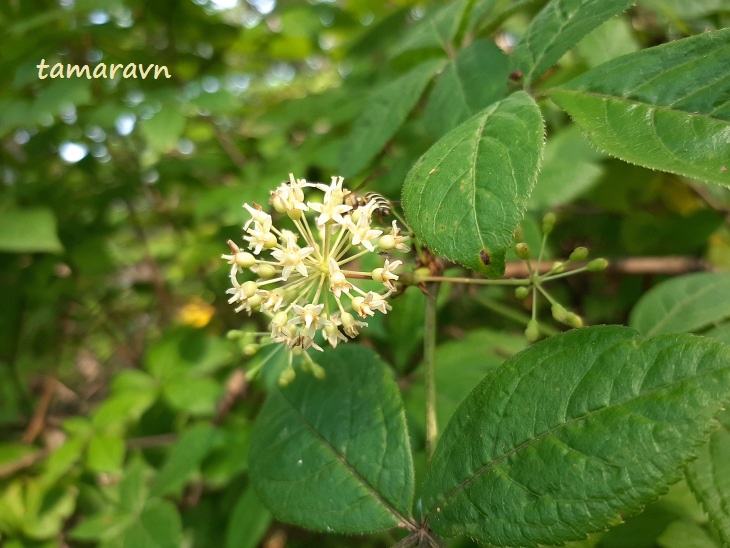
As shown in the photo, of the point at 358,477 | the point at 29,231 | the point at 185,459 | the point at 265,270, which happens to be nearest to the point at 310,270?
the point at 265,270

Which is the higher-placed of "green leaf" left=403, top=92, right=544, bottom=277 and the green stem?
"green leaf" left=403, top=92, right=544, bottom=277

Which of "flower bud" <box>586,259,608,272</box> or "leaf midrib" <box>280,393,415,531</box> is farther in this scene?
"flower bud" <box>586,259,608,272</box>

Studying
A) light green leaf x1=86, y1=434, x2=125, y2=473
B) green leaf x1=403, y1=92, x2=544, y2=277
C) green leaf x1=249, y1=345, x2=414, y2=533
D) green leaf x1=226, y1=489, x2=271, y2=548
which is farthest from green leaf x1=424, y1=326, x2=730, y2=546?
light green leaf x1=86, y1=434, x2=125, y2=473

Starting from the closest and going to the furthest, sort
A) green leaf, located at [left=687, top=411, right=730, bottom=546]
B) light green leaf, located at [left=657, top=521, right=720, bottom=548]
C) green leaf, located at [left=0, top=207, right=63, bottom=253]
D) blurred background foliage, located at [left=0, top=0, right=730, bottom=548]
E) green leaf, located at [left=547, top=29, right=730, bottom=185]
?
green leaf, located at [left=547, top=29, right=730, bottom=185] < green leaf, located at [left=687, top=411, right=730, bottom=546] < light green leaf, located at [left=657, top=521, right=720, bottom=548] < blurred background foliage, located at [left=0, top=0, right=730, bottom=548] < green leaf, located at [left=0, top=207, right=63, bottom=253]

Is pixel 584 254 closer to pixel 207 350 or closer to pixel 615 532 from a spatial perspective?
pixel 615 532

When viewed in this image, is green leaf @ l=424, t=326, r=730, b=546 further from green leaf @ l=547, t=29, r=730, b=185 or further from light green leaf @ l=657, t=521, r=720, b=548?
light green leaf @ l=657, t=521, r=720, b=548

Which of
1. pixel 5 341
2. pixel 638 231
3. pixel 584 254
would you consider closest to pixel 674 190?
pixel 638 231

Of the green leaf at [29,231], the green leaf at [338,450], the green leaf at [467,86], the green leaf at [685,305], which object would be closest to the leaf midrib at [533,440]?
the green leaf at [338,450]

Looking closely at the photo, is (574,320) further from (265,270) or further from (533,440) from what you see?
(265,270)
